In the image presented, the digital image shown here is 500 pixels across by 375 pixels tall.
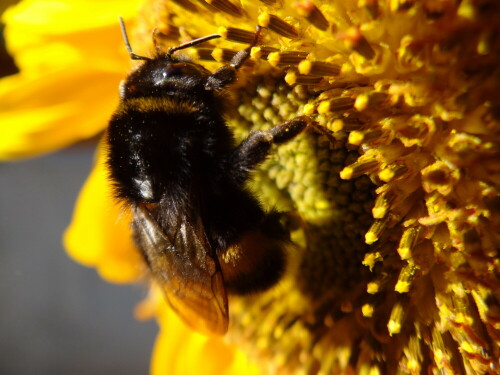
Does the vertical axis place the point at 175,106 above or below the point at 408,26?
below

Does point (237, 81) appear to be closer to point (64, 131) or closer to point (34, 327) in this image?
point (64, 131)

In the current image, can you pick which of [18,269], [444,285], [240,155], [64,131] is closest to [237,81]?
[240,155]

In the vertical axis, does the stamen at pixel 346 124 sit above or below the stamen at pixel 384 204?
above

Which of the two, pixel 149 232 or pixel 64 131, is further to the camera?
pixel 64 131

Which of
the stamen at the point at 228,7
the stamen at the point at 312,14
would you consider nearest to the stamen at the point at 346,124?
the stamen at the point at 312,14

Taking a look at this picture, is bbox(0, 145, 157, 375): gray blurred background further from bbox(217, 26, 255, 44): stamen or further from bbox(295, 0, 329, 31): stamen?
bbox(295, 0, 329, 31): stamen

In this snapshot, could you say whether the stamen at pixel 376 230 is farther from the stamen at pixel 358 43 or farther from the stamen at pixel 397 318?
the stamen at pixel 358 43

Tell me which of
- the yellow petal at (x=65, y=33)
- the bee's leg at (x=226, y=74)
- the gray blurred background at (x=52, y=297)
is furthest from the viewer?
the gray blurred background at (x=52, y=297)
